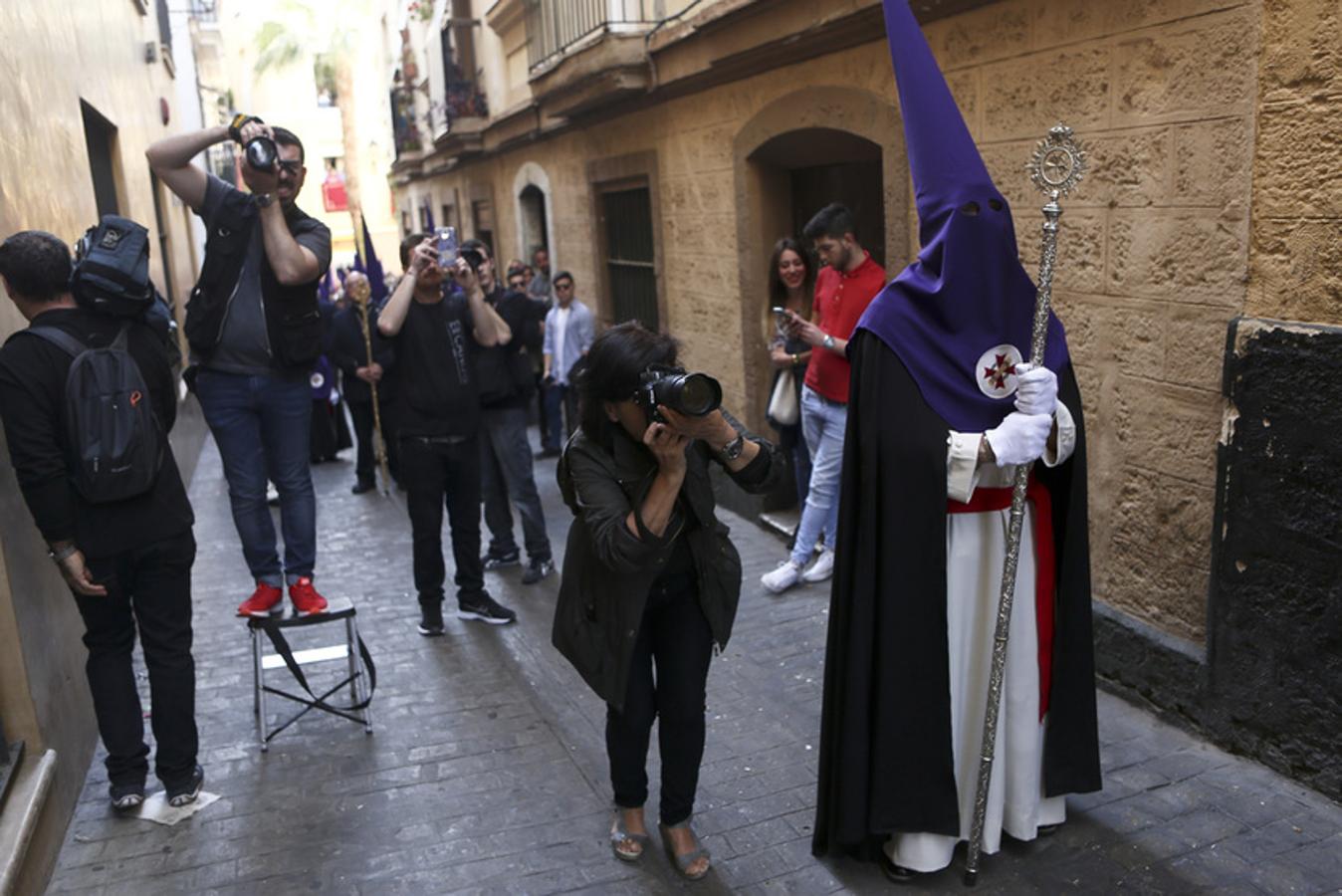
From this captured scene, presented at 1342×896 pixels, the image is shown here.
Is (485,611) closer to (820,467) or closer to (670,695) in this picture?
(820,467)

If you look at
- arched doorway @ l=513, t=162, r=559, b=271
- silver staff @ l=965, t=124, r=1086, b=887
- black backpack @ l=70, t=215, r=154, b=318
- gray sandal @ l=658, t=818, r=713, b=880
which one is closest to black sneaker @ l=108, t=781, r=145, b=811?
black backpack @ l=70, t=215, r=154, b=318

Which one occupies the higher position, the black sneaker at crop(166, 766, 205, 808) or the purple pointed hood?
the purple pointed hood

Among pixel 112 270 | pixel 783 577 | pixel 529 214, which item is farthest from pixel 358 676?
pixel 529 214

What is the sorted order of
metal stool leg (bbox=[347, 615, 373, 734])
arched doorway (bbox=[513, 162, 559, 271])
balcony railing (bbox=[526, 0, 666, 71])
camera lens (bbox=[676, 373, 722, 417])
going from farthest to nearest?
arched doorway (bbox=[513, 162, 559, 271]) < balcony railing (bbox=[526, 0, 666, 71]) < metal stool leg (bbox=[347, 615, 373, 734]) < camera lens (bbox=[676, 373, 722, 417])

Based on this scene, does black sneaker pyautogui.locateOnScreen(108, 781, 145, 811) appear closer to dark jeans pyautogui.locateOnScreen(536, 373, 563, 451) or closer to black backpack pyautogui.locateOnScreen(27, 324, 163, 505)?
black backpack pyautogui.locateOnScreen(27, 324, 163, 505)

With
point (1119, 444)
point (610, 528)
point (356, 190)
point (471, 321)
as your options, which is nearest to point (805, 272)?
point (471, 321)

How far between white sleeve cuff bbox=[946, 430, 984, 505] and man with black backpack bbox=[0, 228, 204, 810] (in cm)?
253

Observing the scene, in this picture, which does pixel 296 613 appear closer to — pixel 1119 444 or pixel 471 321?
pixel 471 321

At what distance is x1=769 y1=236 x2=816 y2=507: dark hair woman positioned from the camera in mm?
6250

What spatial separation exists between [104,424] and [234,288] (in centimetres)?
98

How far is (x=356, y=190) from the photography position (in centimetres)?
3105

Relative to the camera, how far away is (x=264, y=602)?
4570 mm

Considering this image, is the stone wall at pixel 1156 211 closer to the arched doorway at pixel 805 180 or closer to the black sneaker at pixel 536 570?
the arched doorway at pixel 805 180

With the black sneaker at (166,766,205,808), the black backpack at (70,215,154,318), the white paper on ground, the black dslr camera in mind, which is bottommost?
the white paper on ground
